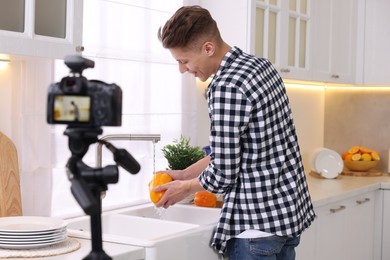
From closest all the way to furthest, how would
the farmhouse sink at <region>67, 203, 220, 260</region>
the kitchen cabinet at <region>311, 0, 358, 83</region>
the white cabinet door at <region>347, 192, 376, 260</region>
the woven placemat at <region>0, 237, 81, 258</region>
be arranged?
the woven placemat at <region>0, 237, 81, 258</region>, the farmhouse sink at <region>67, 203, 220, 260</region>, the white cabinet door at <region>347, 192, 376, 260</region>, the kitchen cabinet at <region>311, 0, 358, 83</region>

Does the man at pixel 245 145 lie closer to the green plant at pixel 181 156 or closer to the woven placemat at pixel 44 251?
the woven placemat at pixel 44 251

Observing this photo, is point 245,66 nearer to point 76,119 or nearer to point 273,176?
point 273,176

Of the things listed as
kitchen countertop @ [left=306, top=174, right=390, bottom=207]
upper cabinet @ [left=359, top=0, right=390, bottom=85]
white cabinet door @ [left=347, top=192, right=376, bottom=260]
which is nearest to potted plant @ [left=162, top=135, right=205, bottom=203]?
kitchen countertop @ [left=306, top=174, right=390, bottom=207]

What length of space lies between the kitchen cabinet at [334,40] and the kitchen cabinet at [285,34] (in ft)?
0.37

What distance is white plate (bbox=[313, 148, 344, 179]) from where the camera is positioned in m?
4.12

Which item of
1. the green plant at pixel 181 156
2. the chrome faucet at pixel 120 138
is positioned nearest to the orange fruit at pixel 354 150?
the green plant at pixel 181 156

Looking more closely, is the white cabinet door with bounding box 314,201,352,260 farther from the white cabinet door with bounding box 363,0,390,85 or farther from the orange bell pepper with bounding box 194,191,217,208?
the white cabinet door with bounding box 363,0,390,85

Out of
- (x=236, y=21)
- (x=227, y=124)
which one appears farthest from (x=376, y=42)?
(x=227, y=124)

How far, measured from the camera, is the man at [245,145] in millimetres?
2004

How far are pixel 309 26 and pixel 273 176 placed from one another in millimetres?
1875

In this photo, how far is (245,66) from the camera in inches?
81.4

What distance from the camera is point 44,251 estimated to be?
1.86 m

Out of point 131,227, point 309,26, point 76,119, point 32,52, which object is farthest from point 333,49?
point 76,119

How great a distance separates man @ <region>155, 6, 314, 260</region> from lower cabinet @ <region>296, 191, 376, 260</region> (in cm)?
96
